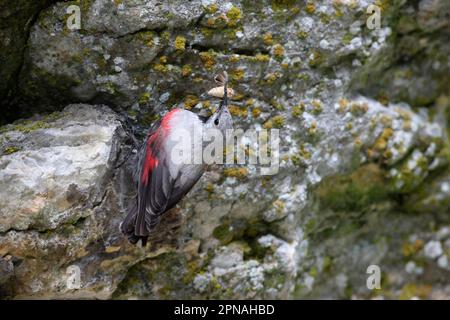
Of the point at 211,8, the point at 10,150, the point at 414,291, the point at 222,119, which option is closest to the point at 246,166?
the point at 222,119

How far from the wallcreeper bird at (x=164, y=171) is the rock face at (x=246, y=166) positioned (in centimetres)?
28

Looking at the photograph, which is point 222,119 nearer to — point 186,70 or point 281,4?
point 186,70

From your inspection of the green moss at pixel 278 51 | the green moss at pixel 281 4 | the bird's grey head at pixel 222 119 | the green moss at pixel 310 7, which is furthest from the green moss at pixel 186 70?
the green moss at pixel 310 7

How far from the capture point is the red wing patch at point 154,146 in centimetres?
448

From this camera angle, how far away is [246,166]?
202 inches

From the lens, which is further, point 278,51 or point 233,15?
point 278,51

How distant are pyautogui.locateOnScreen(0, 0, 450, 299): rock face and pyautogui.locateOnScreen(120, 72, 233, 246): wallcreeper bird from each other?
275 millimetres

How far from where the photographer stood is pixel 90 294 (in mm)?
4906

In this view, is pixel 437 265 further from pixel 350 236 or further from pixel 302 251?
pixel 302 251

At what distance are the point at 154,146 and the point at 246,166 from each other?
93 centimetres

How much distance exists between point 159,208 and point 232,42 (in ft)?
4.87

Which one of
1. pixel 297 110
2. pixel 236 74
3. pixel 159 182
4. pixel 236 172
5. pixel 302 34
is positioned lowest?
pixel 159 182

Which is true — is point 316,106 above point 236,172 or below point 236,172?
above

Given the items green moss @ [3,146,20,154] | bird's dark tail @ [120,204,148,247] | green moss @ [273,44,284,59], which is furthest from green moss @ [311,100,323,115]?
green moss @ [3,146,20,154]
